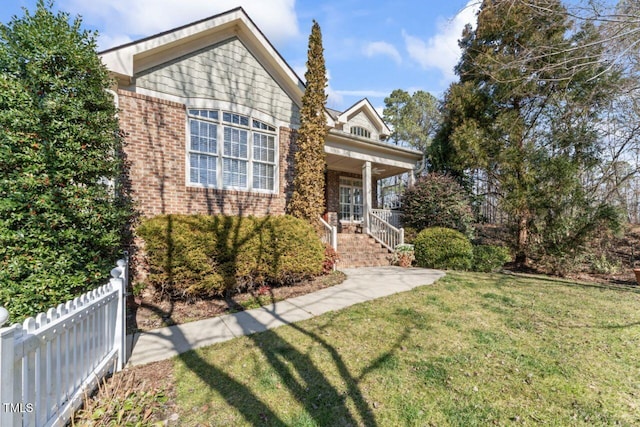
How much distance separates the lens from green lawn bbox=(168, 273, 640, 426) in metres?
2.53

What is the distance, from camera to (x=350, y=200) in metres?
14.4

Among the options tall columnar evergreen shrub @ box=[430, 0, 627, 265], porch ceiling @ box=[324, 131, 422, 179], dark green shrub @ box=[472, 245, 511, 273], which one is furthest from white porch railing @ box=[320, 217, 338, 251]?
tall columnar evergreen shrub @ box=[430, 0, 627, 265]

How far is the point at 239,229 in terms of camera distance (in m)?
6.12

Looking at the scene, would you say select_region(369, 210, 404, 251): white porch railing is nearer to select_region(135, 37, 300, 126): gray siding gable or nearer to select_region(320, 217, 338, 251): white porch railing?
select_region(320, 217, 338, 251): white porch railing

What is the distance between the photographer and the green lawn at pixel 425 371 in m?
2.53

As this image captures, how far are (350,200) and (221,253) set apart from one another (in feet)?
30.9

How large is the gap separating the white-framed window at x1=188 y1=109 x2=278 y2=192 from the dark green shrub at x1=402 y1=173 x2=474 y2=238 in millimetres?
5971

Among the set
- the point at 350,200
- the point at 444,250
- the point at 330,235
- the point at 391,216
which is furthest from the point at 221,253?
the point at 350,200

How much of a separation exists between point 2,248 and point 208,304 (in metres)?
3.15

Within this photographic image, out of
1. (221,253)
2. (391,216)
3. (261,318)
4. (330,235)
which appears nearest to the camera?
(261,318)

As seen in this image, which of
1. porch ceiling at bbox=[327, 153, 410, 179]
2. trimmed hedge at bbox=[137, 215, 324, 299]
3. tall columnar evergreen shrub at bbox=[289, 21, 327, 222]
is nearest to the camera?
trimmed hedge at bbox=[137, 215, 324, 299]

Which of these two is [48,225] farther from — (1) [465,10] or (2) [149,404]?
(1) [465,10]

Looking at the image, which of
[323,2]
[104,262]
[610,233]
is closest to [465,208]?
[610,233]

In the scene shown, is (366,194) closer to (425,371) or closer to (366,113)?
(366,113)
